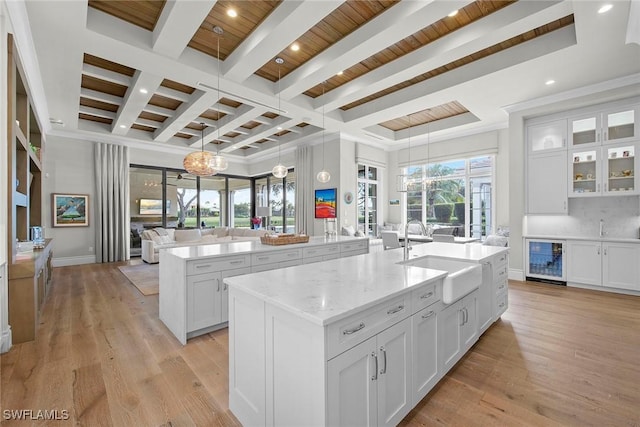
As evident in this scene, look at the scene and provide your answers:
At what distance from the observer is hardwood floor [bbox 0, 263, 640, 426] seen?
1754 mm

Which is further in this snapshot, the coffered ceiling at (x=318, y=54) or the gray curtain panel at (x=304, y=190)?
the gray curtain panel at (x=304, y=190)

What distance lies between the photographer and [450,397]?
1.90 m

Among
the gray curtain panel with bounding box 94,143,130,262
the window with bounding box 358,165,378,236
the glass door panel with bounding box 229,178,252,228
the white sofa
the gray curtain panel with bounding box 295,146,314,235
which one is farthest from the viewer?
the glass door panel with bounding box 229,178,252,228

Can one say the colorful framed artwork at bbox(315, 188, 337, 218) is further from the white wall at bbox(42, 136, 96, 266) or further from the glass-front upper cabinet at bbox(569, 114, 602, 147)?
the white wall at bbox(42, 136, 96, 266)

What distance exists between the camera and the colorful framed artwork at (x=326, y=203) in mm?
7346

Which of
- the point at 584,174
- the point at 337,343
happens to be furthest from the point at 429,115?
the point at 337,343

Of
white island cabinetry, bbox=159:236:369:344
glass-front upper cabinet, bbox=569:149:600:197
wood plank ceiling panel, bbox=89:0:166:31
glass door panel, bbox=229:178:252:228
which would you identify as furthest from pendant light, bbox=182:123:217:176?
glass door panel, bbox=229:178:252:228

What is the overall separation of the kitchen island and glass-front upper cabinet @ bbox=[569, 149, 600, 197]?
425cm

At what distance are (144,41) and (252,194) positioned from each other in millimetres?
7631

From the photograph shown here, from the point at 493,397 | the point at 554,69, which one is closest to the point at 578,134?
the point at 554,69

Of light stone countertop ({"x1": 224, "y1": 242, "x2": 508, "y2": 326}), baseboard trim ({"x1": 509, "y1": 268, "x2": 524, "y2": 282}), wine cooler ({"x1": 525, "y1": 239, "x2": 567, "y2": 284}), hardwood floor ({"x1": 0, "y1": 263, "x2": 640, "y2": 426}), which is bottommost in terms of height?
hardwood floor ({"x1": 0, "y1": 263, "x2": 640, "y2": 426})

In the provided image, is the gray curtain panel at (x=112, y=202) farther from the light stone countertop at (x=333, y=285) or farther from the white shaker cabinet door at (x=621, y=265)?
the white shaker cabinet door at (x=621, y=265)

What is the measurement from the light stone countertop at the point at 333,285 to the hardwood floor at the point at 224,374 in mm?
840

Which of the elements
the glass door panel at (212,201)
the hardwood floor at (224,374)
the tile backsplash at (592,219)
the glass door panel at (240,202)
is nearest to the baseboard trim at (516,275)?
the tile backsplash at (592,219)
